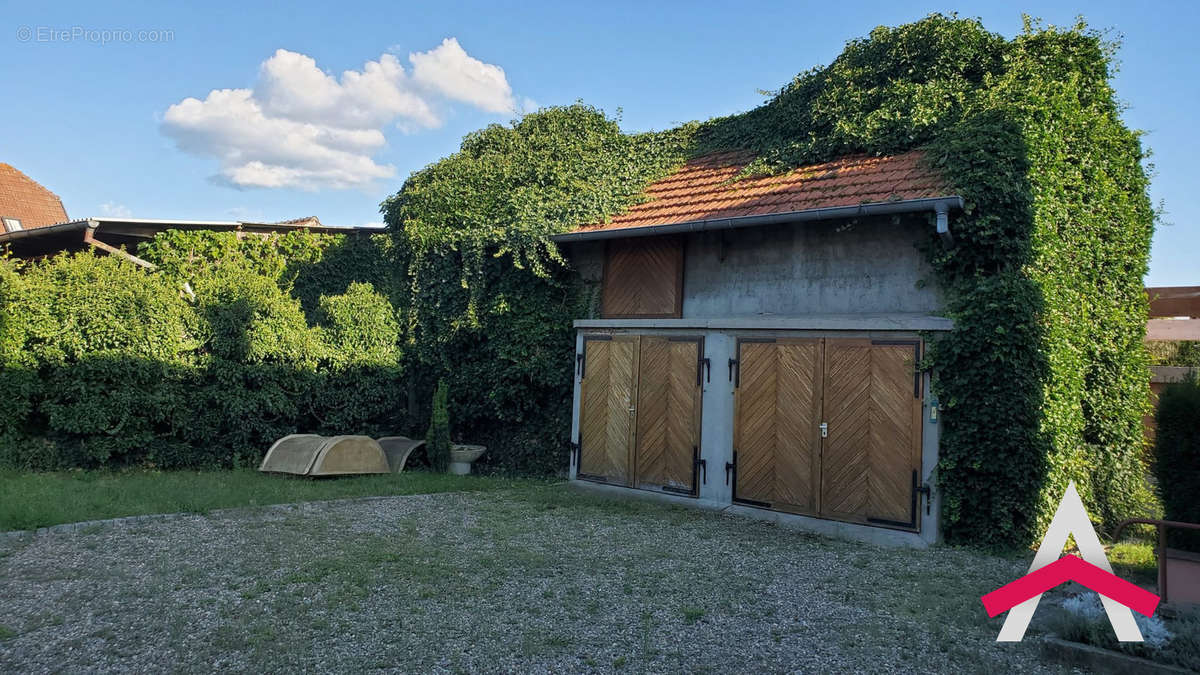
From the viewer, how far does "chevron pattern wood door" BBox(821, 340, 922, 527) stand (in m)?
8.23

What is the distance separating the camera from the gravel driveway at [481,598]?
15.2 feet

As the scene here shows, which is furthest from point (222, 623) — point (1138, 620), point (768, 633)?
point (1138, 620)

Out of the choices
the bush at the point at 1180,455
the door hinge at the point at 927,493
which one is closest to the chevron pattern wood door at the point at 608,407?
the door hinge at the point at 927,493

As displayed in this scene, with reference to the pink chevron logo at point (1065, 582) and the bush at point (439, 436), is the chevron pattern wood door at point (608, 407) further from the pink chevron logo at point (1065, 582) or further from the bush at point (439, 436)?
the pink chevron logo at point (1065, 582)

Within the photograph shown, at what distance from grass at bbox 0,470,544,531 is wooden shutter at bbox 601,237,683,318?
3.26 m

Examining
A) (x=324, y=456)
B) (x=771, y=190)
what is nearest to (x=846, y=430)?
(x=771, y=190)

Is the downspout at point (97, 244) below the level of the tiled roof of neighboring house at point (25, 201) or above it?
below

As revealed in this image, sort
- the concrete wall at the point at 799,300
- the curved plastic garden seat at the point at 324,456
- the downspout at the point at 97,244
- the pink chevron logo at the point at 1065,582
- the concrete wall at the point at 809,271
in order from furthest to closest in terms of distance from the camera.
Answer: the downspout at the point at 97,244
the curved plastic garden seat at the point at 324,456
the concrete wall at the point at 809,271
the concrete wall at the point at 799,300
the pink chevron logo at the point at 1065,582

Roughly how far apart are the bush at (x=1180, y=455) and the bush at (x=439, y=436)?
955 cm

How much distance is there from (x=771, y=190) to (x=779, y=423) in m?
3.33

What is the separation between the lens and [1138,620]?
4.62 meters

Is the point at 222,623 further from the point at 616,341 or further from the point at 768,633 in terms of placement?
the point at 616,341

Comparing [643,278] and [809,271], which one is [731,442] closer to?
[809,271]

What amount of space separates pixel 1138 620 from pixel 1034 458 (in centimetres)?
335
